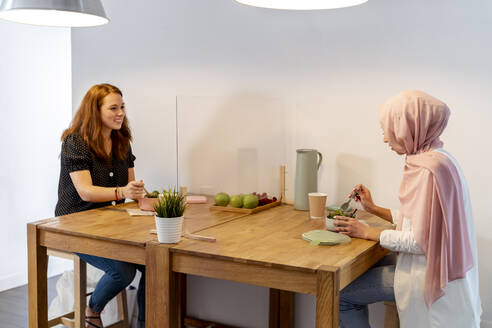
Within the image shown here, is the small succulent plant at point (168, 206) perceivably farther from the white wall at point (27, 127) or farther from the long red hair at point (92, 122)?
the white wall at point (27, 127)

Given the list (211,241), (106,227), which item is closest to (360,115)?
(211,241)

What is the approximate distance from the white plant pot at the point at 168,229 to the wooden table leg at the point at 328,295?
556 millimetres

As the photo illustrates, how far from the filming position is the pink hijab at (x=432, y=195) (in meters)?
1.74

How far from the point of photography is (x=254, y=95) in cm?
285

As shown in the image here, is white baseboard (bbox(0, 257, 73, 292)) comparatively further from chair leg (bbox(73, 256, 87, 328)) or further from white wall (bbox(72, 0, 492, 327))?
chair leg (bbox(73, 256, 87, 328))

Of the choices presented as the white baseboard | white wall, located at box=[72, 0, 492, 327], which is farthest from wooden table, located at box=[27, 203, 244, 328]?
the white baseboard

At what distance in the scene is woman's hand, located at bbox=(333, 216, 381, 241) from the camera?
1.97 metres

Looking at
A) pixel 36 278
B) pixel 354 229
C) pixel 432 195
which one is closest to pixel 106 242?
pixel 36 278

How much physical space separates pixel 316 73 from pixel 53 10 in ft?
4.22

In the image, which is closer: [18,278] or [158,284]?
[158,284]

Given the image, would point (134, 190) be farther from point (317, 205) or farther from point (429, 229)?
point (429, 229)

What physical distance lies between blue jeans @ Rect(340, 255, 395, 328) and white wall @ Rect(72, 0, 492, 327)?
57 cm

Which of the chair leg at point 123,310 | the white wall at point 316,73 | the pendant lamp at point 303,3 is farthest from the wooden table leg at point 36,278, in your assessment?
the pendant lamp at point 303,3

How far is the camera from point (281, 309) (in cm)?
274
